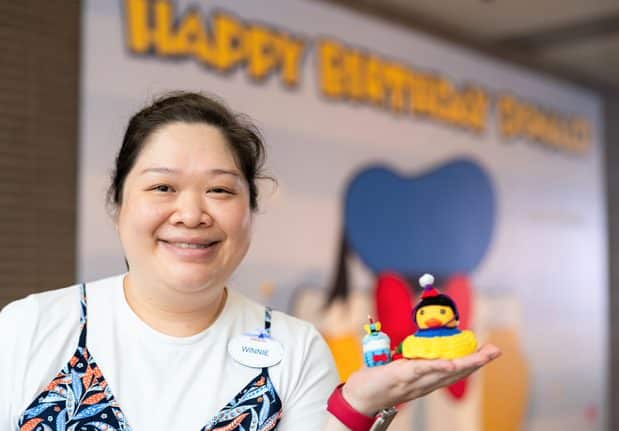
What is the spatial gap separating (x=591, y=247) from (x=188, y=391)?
5.59 meters

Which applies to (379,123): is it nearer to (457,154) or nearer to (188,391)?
(457,154)

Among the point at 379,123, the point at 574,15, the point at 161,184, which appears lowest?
the point at 161,184

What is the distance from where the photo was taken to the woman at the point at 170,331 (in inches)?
53.6

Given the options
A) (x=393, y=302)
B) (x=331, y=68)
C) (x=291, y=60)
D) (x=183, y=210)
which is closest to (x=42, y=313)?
(x=183, y=210)

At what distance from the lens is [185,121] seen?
1.44m

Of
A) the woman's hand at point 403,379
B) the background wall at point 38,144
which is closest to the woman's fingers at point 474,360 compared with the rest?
the woman's hand at point 403,379

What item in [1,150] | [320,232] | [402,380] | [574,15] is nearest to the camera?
[402,380]

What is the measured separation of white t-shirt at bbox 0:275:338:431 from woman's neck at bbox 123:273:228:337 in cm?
2

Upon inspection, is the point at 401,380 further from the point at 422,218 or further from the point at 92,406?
the point at 422,218

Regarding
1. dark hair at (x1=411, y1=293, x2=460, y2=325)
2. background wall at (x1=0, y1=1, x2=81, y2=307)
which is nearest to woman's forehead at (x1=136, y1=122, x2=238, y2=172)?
dark hair at (x1=411, y1=293, x2=460, y2=325)

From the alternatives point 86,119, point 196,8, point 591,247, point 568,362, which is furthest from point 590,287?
point 86,119

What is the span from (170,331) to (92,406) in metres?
0.19

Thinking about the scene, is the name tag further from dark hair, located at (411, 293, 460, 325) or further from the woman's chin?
dark hair, located at (411, 293, 460, 325)

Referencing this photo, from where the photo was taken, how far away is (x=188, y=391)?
141 cm
